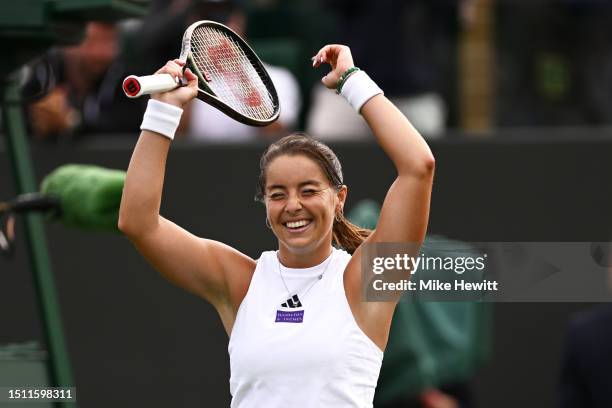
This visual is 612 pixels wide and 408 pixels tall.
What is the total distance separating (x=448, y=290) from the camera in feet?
16.4

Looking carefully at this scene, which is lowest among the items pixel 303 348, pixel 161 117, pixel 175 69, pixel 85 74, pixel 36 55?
pixel 303 348

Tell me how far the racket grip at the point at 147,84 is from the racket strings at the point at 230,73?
18cm

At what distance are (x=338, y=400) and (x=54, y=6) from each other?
1771 millimetres

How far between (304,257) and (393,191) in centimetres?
28

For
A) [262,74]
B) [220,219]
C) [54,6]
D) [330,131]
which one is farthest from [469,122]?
[262,74]

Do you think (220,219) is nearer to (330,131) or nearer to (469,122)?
(330,131)

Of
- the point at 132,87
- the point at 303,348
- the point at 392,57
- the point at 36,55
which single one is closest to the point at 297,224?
the point at 303,348

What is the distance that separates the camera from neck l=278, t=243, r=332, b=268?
323 centimetres

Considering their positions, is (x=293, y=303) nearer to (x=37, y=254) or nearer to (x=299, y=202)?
(x=299, y=202)

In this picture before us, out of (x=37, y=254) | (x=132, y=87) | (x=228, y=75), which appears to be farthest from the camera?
(x=37, y=254)

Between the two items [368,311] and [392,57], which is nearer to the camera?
[368,311]

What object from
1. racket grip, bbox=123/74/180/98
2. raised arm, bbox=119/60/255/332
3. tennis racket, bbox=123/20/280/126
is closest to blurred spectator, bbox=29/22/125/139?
tennis racket, bbox=123/20/280/126

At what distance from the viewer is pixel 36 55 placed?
4.34 metres

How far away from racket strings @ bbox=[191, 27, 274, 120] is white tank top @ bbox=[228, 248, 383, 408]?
434mm
